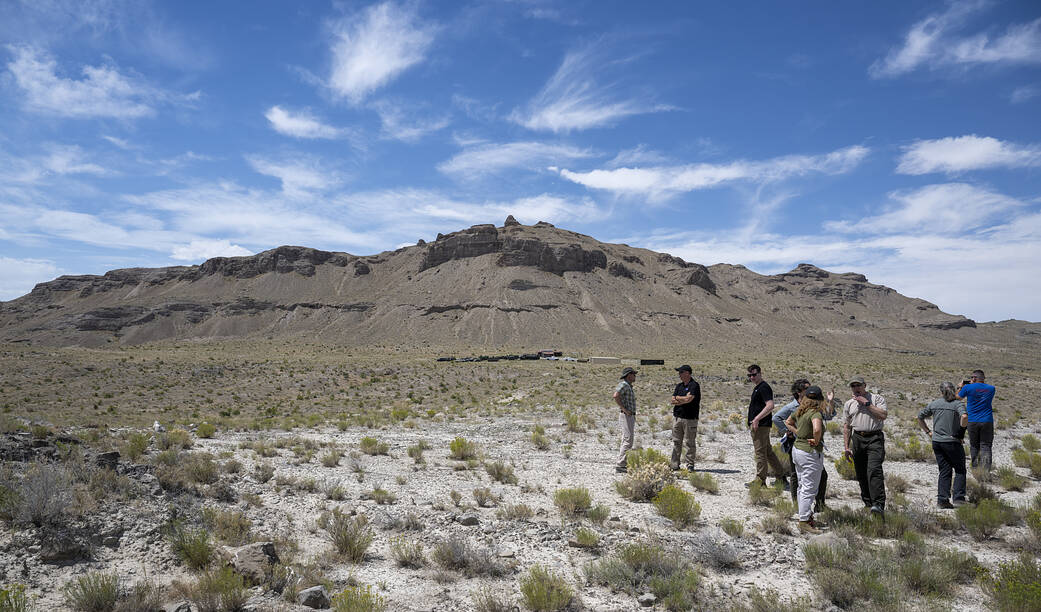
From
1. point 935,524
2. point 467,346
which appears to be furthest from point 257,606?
point 467,346

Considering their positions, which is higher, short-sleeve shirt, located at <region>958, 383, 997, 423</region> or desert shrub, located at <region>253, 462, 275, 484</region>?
short-sleeve shirt, located at <region>958, 383, 997, 423</region>

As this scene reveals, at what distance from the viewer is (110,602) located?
15.9 ft

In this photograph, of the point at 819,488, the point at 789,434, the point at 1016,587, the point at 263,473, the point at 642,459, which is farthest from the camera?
the point at 642,459

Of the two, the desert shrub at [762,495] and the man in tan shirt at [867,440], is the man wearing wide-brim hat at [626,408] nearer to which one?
the desert shrub at [762,495]

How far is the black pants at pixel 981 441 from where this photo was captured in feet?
29.7

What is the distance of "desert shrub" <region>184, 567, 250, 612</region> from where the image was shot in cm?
482

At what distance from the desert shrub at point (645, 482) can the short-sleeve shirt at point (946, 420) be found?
13.1ft

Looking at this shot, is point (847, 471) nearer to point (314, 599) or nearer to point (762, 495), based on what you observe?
point (762, 495)

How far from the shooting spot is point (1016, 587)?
4621mm

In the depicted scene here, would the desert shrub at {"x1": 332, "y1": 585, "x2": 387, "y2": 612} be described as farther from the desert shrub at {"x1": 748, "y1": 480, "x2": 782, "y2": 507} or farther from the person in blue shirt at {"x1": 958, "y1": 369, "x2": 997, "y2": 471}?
the person in blue shirt at {"x1": 958, "y1": 369, "x2": 997, "y2": 471}

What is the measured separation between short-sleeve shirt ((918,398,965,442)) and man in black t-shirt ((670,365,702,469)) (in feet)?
11.3

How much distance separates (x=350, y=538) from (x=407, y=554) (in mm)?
767

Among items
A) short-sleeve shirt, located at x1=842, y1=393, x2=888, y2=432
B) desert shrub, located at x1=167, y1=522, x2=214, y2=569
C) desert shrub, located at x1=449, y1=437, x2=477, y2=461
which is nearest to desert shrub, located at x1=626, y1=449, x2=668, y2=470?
short-sleeve shirt, located at x1=842, y1=393, x2=888, y2=432

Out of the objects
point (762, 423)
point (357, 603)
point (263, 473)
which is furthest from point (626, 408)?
point (263, 473)
